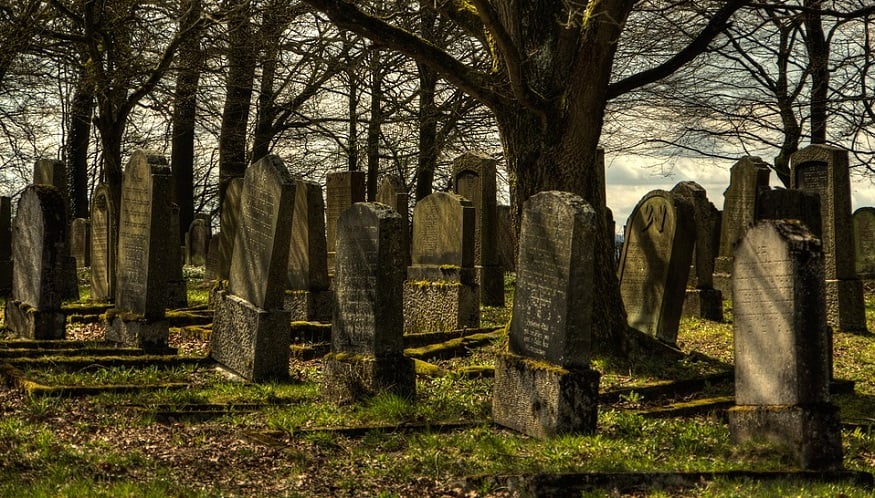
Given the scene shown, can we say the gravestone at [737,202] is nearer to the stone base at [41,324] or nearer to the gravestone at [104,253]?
the gravestone at [104,253]

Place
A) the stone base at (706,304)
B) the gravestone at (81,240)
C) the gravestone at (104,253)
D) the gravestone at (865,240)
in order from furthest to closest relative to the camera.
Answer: the gravestone at (81,240) → the gravestone at (865,240) → the gravestone at (104,253) → the stone base at (706,304)

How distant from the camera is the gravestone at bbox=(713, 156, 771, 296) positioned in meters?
18.8

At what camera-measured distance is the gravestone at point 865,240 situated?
882 inches

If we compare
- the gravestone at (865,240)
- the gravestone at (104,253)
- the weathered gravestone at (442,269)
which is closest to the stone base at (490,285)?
the weathered gravestone at (442,269)

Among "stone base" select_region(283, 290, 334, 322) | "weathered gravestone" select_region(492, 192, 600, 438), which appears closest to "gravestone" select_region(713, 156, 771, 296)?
"stone base" select_region(283, 290, 334, 322)

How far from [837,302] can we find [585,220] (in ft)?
30.3

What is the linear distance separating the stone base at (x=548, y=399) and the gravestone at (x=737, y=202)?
11.1 metres

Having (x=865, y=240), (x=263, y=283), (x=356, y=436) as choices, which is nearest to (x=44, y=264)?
(x=263, y=283)

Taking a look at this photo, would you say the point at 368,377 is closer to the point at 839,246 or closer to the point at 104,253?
the point at 839,246

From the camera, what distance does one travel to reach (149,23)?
18.4 m

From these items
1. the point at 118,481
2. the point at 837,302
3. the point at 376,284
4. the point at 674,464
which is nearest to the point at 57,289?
the point at 376,284

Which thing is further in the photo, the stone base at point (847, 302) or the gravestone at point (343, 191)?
the gravestone at point (343, 191)

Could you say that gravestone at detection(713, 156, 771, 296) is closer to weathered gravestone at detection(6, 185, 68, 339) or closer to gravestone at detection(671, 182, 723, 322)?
gravestone at detection(671, 182, 723, 322)

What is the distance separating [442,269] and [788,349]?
8935 mm
